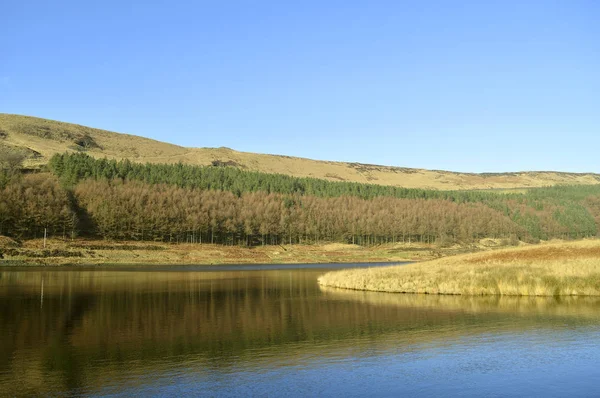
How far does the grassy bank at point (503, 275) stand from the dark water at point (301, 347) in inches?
128

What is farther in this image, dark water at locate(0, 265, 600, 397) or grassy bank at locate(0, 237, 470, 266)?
grassy bank at locate(0, 237, 470, 266)

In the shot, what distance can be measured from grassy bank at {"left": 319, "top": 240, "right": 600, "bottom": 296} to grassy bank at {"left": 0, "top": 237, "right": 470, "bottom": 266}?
203 feet

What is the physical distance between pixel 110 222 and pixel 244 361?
11277cm

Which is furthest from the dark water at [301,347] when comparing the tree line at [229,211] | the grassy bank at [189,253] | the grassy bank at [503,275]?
the tree line at [229,211]

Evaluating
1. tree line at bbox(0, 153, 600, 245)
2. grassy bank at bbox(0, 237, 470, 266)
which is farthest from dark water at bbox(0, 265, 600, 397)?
tree line at bbox(0, 153, 600, 245)

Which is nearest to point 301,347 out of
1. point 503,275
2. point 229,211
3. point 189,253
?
point 503,275

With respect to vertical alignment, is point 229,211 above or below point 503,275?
above

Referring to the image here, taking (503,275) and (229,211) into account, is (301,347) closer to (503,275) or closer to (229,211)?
(503,275)

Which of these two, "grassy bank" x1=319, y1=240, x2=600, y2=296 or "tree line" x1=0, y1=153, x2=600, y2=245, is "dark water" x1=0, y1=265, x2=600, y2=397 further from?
"tree line" x1=0, y1=153, x2=600, y2=245

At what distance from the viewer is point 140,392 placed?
1642 cm

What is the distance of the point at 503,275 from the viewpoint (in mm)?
43781

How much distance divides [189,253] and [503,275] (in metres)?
88.5

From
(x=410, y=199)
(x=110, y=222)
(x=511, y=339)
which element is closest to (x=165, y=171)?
(x=110, y=222)

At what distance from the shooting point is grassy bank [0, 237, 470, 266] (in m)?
98.0
